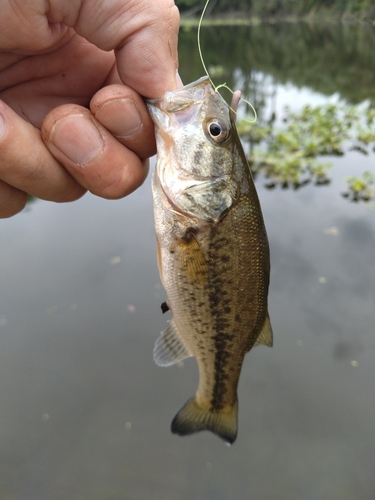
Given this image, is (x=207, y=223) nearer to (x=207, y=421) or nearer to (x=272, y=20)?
(x=207, y=421)

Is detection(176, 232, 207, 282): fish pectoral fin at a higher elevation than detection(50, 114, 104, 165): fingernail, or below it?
below

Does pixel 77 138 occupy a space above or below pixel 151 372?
A: above

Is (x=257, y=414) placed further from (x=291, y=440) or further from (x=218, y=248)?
(x=218, y=248)

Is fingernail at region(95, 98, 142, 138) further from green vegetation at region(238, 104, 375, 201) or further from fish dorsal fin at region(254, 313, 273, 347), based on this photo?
green vegetation at region(238, 104, 375, 201)

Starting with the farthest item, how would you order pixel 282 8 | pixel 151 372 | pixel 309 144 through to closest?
pixel 282 8 → pixel 309 144 → pixel 151 372

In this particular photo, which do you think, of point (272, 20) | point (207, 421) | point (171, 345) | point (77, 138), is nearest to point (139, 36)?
point (77, 138)

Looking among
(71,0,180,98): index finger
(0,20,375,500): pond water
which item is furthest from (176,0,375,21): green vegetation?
(71,0,180,98): index finger

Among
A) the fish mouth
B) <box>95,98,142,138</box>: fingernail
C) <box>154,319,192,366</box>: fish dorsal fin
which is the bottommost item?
<box>154,319,192,366</box>: fish dorsal fin
